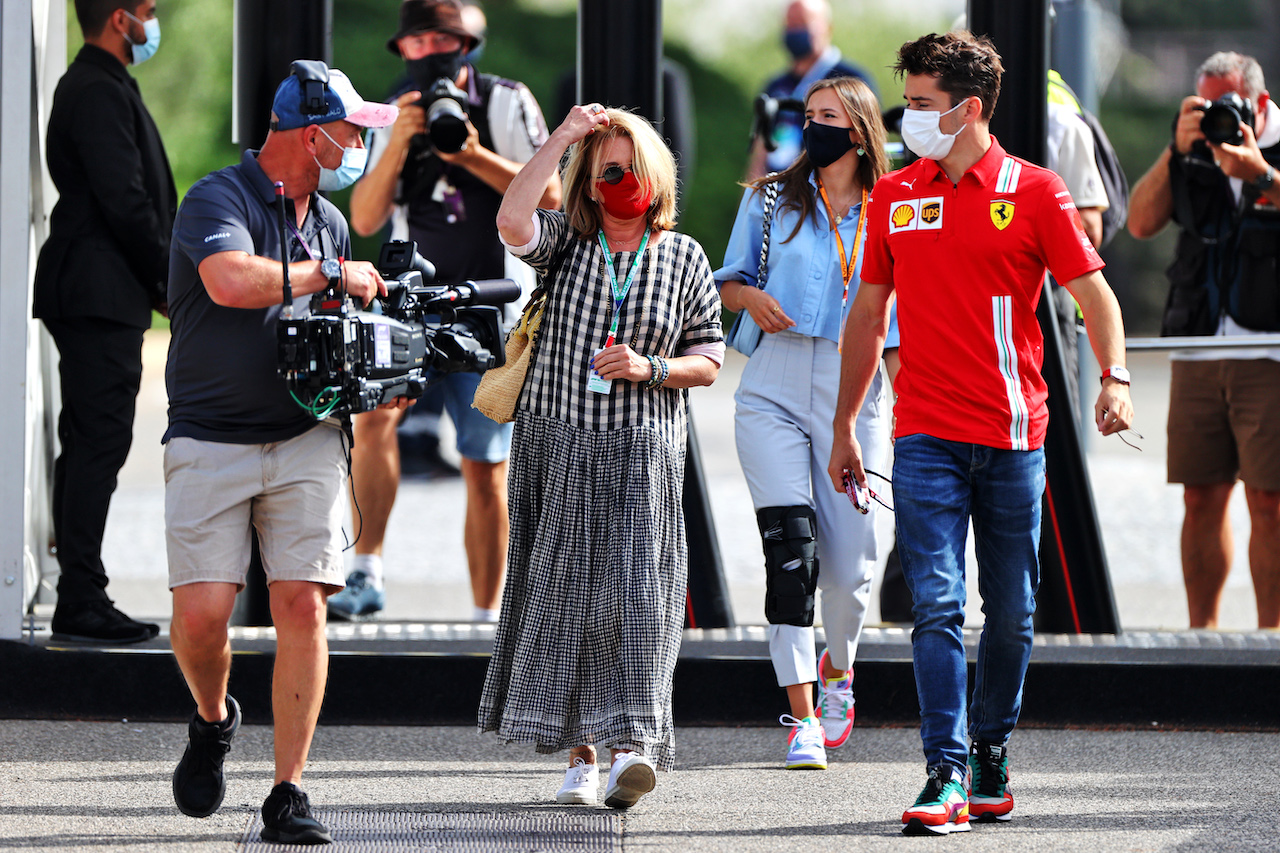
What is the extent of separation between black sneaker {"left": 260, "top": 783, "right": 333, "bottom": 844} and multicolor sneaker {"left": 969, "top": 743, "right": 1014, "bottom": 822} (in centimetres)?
155

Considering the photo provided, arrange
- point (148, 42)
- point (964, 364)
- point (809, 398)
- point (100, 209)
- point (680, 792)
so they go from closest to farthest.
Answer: point (964, 364) → point (680, 792) → point (809, 398) → point (100, 209) → point (148, 42)

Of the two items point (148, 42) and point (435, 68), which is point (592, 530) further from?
point (148, 42)

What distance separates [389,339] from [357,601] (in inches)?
92.1

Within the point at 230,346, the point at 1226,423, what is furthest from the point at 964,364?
the point at 1226,423

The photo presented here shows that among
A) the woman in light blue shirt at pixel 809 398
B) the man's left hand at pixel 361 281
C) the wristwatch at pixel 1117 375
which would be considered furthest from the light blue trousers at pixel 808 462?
the man's left hand at pixel 361 281

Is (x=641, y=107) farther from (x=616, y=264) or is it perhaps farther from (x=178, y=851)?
(x=178, y=851)

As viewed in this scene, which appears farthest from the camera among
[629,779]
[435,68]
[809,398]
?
[435,68]

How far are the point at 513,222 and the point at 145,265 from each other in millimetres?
1764

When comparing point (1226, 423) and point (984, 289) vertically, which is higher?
point (984, 289)

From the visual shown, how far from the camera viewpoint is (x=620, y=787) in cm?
407

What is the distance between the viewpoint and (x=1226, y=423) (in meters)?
5.89

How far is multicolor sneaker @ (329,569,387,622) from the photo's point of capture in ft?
19.2

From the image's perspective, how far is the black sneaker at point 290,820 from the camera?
12.2 ft

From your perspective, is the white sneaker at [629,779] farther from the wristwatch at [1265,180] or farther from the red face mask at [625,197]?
the wristwatch at [1265,180]
